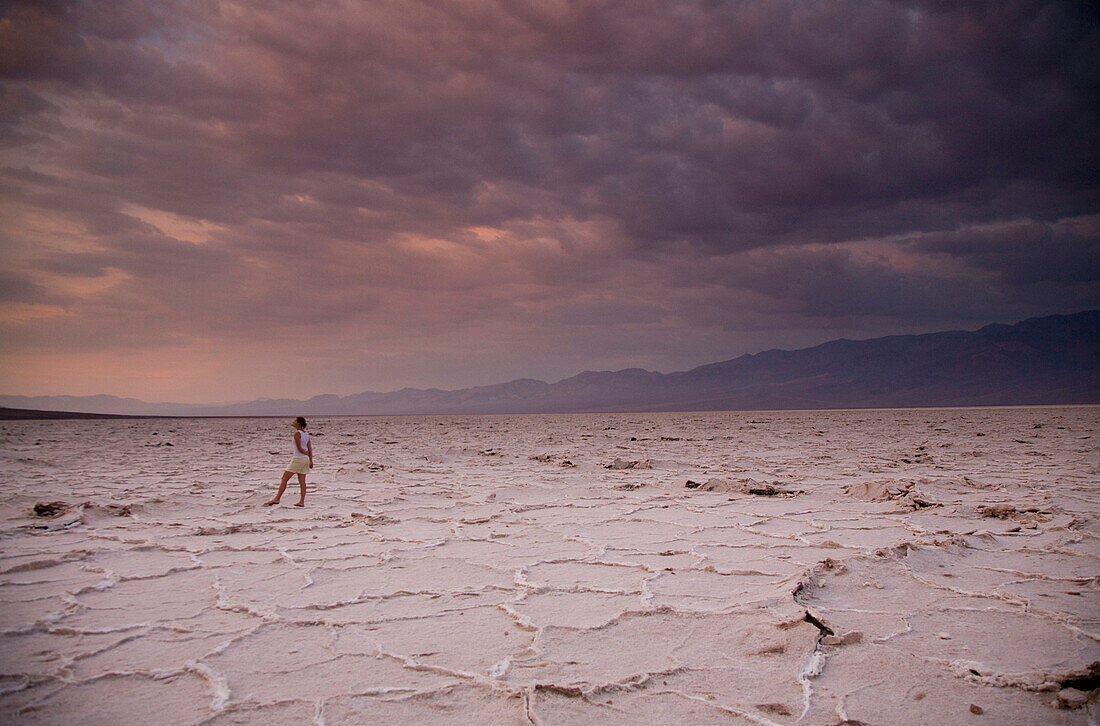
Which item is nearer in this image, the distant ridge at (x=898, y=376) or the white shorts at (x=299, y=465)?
the white shorts at (x=299, y=465)

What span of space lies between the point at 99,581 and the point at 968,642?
4.48 meters

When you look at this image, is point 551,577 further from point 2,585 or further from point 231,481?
point 231,481

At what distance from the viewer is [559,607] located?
3033 millimetres

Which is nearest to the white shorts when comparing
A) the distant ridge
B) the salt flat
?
the salt flat

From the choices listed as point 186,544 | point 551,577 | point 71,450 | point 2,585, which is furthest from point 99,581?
point 71,450

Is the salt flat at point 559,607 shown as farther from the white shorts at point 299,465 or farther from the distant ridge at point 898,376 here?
the distant ridge at point 898,376

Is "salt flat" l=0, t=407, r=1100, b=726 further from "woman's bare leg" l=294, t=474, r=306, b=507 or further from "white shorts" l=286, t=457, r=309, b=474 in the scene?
"white shorts" l=286, t=457, r=309, b=474

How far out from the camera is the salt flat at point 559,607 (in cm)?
208

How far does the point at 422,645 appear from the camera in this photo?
101 inches

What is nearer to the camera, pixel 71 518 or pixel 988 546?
pixel 988 546

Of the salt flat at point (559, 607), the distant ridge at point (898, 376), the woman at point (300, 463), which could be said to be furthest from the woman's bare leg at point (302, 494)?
the distant ridge at point (898, 376)

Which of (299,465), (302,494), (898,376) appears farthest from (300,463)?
(898,376)

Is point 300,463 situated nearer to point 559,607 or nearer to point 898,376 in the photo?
point 559,607

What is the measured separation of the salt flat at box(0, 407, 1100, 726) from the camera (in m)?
2.08
